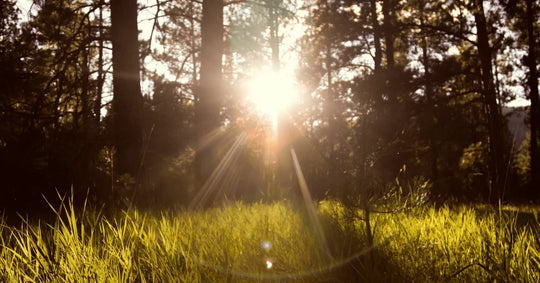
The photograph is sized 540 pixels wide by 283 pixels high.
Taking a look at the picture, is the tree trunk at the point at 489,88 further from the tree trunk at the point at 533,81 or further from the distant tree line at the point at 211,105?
the tree trunk at the point at 533,81

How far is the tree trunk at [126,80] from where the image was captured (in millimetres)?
5305

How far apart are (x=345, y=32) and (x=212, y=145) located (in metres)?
9.92

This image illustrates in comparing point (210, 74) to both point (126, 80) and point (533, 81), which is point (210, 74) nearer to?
point (126, 80)

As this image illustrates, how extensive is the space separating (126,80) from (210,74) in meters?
1.99

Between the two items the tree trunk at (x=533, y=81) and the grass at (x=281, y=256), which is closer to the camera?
the grass at (x=281, y=256)

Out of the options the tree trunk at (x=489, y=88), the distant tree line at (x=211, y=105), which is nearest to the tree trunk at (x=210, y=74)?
the distant tree line at (x=211, y=105)

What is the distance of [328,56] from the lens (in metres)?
17.8

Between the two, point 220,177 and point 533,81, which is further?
point 533,81

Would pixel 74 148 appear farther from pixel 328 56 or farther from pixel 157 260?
pixel 328 56

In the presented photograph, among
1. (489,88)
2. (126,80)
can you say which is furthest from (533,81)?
(126,80)

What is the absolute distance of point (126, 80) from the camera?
534 centimetres

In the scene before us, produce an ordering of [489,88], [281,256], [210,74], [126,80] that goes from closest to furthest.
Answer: [281,256], [126,80], [210,74], [489,88]

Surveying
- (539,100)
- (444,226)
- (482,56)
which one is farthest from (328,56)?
(444,226)

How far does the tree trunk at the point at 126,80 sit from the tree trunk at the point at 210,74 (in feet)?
5.81
